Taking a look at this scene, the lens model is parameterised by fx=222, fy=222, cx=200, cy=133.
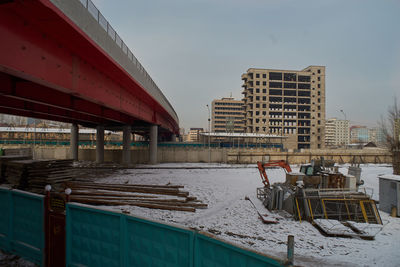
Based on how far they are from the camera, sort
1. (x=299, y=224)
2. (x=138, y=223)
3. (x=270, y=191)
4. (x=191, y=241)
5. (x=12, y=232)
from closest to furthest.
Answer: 1. (x=191, y=241)
2. (x=138, y=223)
3. (x=12, y=232)
4. (x=299, y=224)
5. (x=270, y=191)

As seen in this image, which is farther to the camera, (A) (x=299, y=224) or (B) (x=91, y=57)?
(B) (x=91, y=57)

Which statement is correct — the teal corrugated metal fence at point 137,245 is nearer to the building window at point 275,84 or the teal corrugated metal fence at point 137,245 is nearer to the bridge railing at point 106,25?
the bridge railing at point 106,25

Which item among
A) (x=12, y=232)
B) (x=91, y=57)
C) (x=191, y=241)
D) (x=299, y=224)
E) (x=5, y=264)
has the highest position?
(x=91, y=57)

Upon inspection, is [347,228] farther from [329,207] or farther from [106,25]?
[106,25]

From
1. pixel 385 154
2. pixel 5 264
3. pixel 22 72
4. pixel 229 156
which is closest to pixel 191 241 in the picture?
pixel 5 264

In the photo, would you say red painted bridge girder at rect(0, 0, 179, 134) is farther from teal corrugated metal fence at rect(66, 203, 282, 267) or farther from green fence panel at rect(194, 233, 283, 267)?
green fence panel at rect(194, 233, 283, 267)

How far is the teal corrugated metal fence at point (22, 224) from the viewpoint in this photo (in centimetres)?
552

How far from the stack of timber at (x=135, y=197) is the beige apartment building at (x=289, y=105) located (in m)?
67.1

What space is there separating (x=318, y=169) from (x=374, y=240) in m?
7.27

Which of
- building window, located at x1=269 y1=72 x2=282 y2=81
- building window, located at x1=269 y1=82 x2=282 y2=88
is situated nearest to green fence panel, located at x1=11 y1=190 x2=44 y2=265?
building window, located at x1=269 y1=82 x2=282 y2=88

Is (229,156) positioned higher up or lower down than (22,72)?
lower down

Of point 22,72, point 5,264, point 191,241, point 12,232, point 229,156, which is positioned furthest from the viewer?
point 229,156

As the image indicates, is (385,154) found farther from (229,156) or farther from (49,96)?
(49,96)

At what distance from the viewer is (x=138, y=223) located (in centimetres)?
434
